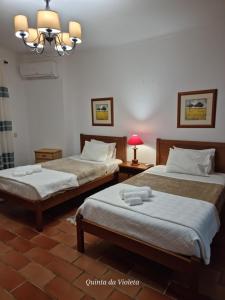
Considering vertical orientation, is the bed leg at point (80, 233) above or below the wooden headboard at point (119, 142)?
below

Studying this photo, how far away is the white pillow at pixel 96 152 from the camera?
3.88 m

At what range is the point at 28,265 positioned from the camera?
2049 mm

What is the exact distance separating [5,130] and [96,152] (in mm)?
1888

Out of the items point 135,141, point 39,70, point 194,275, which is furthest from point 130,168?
point 39,70

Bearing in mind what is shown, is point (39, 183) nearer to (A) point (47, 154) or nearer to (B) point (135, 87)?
(A) point (47, 154)

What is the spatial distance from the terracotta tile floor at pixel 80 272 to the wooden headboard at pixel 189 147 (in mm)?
1068

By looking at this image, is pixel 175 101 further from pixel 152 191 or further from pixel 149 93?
pixel 152 191

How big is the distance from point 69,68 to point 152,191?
3.30 metres

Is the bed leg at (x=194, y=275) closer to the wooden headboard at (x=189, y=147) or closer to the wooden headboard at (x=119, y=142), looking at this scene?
the wooden headboard at (x=189, y=147)

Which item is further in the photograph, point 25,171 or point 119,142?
point 119,142

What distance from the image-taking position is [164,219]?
5.72 ft

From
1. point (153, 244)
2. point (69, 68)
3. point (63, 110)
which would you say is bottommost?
point (153, 244)

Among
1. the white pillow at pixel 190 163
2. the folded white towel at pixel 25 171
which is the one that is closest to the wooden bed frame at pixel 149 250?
the folded white towel at pixel 25 171

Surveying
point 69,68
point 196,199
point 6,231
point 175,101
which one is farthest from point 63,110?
point 196,199
